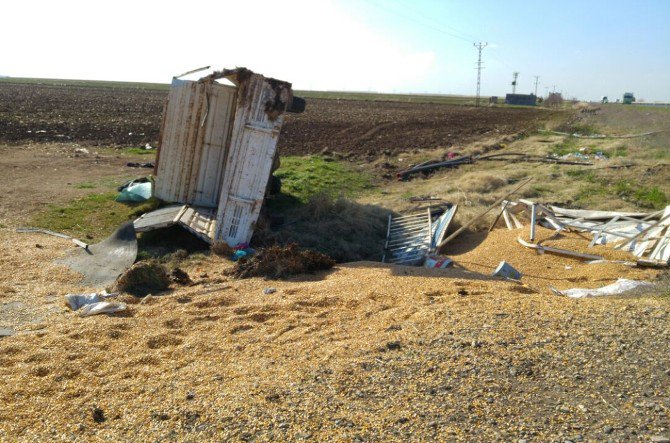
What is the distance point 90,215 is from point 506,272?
26.1ft

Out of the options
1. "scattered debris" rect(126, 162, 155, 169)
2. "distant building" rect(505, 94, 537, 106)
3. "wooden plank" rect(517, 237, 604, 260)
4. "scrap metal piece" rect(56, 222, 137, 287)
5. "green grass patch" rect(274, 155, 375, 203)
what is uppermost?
"distant building" rect(505, 94, 537, 106)

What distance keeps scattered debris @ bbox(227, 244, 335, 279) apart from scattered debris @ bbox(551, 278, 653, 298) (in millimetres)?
3175

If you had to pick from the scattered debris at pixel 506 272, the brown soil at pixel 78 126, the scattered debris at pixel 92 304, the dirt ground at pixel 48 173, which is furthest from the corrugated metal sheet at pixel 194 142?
the brown soil at pixel 78 126

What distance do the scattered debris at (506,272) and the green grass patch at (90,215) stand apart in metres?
6.70

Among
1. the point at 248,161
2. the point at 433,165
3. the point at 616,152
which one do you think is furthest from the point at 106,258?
the point at 616,152

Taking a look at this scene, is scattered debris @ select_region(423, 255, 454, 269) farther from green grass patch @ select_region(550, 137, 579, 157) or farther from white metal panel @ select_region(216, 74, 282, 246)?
green grass patch @ select_region(550, 137, 579, 157)

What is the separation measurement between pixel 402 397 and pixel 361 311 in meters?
2.11

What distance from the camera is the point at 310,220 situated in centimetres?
1205

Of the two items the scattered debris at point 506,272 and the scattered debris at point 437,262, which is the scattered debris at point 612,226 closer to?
the scattered debris at point 506,272

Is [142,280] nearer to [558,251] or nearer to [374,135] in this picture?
[558,251]

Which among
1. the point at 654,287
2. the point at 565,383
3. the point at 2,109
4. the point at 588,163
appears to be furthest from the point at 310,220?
the point at 2,109

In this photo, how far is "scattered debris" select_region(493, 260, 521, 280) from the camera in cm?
869

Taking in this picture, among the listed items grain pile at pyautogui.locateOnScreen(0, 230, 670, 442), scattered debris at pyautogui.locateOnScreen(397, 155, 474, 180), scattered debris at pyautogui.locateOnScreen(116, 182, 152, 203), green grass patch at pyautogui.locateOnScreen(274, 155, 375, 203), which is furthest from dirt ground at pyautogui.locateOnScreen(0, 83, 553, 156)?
grain pile at pyautogui.locateOnScreen(0, 230, 670, 442)

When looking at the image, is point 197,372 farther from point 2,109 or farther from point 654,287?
point 2,109
